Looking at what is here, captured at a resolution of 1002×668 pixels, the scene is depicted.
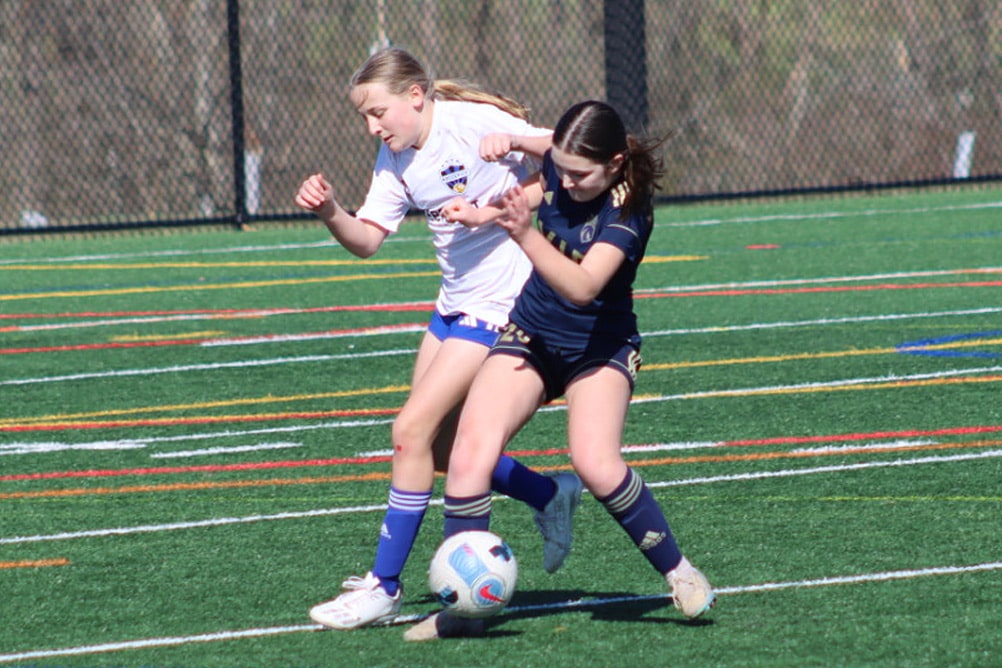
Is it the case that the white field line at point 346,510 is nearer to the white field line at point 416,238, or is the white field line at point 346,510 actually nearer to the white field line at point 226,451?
the white field line at point 226,451

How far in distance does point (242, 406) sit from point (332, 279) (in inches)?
214

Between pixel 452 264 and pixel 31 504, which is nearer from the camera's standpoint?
pixel 452 264

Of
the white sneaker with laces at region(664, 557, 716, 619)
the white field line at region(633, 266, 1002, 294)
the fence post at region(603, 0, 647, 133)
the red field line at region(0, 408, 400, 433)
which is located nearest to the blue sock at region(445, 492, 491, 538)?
the white sneaker with laces at region(664, 557, 716, 619)

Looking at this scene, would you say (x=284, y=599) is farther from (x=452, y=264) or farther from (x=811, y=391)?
(x=811, y=391)

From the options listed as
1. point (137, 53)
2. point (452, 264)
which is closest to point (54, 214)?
point (137, 53)

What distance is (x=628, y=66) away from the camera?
1995 cm

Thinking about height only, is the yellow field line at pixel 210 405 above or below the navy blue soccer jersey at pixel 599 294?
below

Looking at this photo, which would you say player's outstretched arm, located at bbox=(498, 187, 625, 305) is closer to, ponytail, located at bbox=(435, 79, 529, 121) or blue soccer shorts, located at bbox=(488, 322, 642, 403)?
blue soccer shorts, located at bbox=(488, 322, 642, 403)

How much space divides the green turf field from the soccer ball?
0.12m

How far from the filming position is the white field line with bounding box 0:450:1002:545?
7293 mm

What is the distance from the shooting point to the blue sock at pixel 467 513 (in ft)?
19.2

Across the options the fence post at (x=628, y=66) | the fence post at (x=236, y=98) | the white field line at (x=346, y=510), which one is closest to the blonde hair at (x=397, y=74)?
the white field line at (x=346, y=510)

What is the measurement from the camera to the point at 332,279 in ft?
51.2

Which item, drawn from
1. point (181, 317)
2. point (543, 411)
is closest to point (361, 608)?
point (543, 411)
